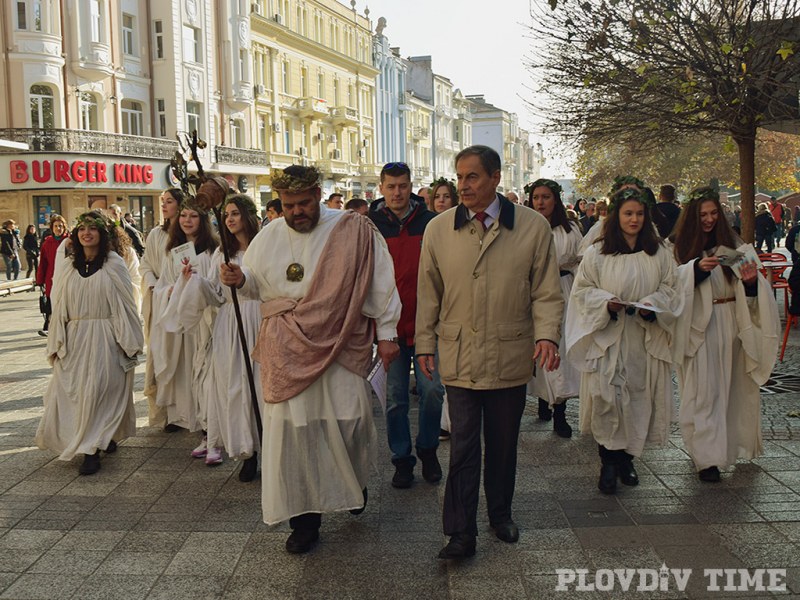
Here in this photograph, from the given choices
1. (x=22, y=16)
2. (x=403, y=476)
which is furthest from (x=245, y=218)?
(x=22, y=16)

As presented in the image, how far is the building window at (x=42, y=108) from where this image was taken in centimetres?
3238

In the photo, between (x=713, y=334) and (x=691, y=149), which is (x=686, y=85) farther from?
(x=691, y=149)

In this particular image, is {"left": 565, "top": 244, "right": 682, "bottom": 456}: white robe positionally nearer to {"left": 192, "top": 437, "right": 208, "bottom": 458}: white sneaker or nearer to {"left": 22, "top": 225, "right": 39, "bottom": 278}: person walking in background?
{"left": 192, "top": 437, "right": 208, "bottom": 458}: white sneaker

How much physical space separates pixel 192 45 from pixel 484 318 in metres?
38.7

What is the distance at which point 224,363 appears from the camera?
6375 millimetres

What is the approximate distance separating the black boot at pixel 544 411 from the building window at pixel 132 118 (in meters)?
33.1

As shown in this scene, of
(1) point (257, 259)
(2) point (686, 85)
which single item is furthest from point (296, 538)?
(2) point (686, 85)

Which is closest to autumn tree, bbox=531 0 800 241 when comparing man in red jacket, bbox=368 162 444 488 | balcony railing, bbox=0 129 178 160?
man in red jacket, bbox=368 162 444 488

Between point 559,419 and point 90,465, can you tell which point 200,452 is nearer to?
point 90,465

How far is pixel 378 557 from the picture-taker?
15.3 feet

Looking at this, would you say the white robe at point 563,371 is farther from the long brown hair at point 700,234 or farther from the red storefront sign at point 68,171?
the red storefront sign at point 68,171

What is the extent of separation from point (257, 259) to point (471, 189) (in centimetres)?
129

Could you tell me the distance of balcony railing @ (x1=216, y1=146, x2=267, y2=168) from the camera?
41.8 metres

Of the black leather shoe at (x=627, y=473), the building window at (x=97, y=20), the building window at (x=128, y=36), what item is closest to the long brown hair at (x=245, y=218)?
the black leather shoe at (x=627, y=473)
